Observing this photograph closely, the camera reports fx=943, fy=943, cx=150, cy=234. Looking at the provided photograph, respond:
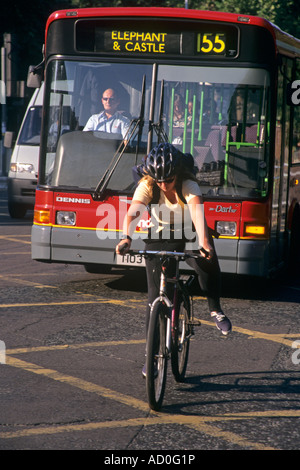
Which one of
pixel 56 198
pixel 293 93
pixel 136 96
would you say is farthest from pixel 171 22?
pixel 56 198

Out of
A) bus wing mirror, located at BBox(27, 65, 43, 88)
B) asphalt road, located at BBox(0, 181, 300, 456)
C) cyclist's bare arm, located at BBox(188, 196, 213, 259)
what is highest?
bus wing mirror, located at BBox(27, 65, 43, 88)

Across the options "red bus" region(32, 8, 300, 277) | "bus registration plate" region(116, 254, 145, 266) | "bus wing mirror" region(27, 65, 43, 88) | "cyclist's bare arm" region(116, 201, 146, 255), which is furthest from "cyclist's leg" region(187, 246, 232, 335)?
"bus wing mirror" region(27, 65, 43, 88)

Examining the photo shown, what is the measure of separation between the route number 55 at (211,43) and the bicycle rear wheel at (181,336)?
4191 mm

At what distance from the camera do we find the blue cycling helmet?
600 cm

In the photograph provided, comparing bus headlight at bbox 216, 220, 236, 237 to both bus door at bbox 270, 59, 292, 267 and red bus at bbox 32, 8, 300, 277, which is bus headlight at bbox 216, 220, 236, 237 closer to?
red bus at bbox 32, 8, 300, 277

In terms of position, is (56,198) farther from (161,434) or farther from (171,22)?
(161,434)

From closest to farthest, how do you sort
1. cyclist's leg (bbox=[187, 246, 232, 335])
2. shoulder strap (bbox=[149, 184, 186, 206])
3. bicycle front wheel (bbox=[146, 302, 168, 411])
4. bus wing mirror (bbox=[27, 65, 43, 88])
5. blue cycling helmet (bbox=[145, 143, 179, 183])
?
bicycle front wheel (bbox=[146, 302, 168, 411]) < blue cycling helmet (bbox=[145, 143, 179, 183]) < shoulder strap (bbox=[149, 184, 186, 206]) < cyclist's leg (bbox=[187, 246, 232, 335]) < bus wing mirror (bbox=[27, 65, 43, 88])

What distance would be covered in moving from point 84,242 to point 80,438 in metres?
5.06

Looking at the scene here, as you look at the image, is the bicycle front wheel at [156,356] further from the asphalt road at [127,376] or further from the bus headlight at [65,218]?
the bus headlight at [65,218]

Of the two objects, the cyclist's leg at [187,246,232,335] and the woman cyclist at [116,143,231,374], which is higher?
the woman cyclist at [116,143,231,374]

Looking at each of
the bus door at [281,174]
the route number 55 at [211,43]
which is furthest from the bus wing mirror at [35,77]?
the bus door at [281,174]

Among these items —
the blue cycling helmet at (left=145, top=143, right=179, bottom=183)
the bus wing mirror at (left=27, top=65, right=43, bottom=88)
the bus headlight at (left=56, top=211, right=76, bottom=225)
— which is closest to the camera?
the blue cycling helmet at (left=145, top=143, right=179, bottom=183)

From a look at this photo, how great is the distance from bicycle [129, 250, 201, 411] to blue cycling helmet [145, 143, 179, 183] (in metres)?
0.50

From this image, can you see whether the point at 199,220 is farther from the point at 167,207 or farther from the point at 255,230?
the point at 255,230
